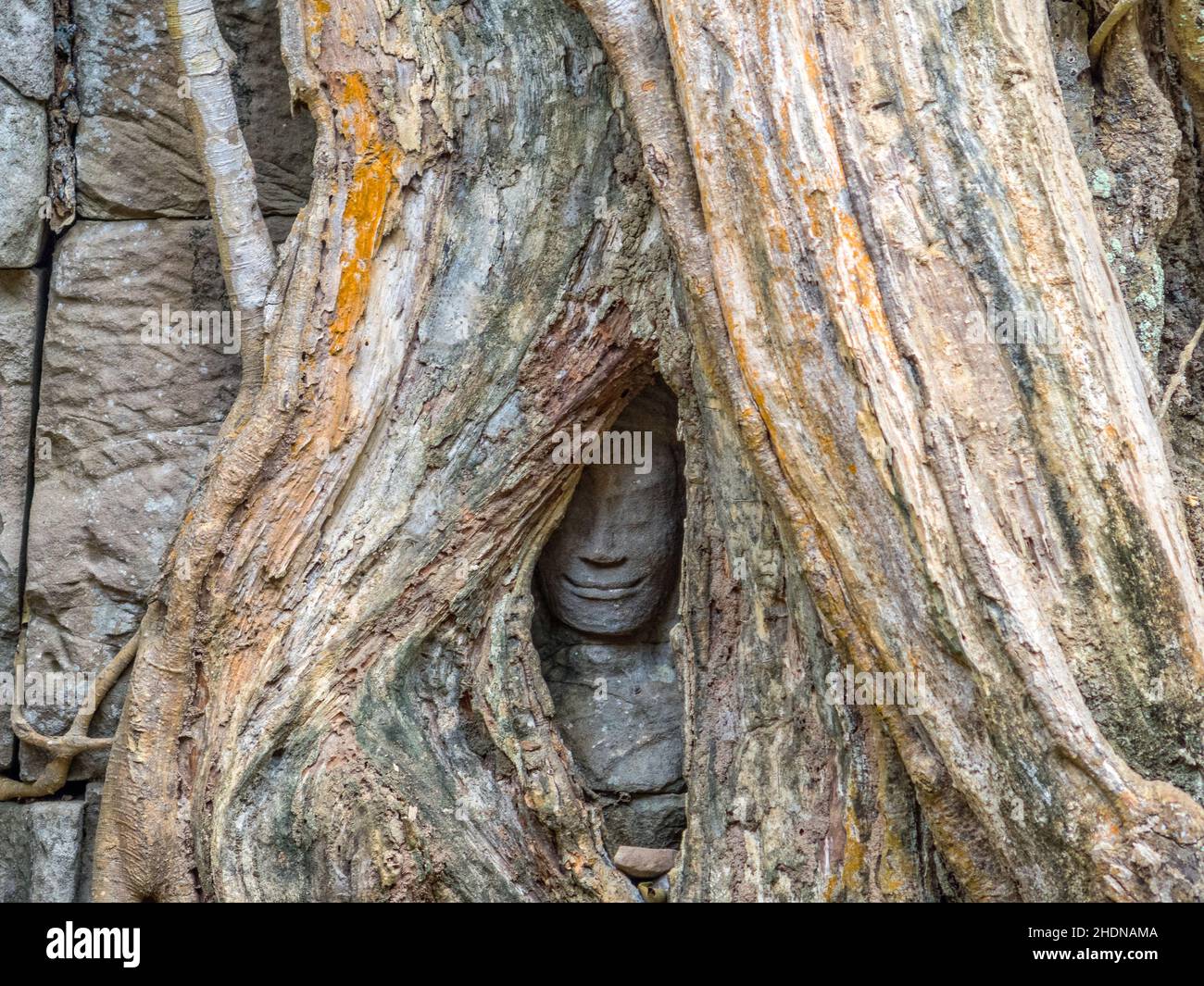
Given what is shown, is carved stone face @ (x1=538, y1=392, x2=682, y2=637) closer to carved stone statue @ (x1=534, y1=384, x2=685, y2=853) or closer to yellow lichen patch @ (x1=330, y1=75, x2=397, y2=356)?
carved stone statue @ (x1=534, y1=384, x2=685, y2=853)

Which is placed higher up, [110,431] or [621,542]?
[110,431]

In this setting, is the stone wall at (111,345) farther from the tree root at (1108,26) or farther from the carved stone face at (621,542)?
the tree root at (1108,26)

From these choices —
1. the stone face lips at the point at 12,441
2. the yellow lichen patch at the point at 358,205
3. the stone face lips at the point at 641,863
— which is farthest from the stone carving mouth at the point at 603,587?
the stone face lips at the point at 12,441

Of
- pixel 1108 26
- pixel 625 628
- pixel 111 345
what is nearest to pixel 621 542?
pixel 625 628

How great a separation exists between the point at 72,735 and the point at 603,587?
1.38 m

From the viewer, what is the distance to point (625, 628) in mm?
2721

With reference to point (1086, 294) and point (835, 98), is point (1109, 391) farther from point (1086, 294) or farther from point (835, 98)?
point (835, 98)

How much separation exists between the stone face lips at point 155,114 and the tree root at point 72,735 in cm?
111

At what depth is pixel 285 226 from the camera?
2891mm

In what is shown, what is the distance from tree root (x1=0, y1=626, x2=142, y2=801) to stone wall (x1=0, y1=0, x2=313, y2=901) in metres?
0.04

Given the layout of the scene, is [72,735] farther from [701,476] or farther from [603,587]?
[701,476]

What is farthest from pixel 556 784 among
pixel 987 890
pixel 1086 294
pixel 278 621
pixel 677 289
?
pixel 1086 294

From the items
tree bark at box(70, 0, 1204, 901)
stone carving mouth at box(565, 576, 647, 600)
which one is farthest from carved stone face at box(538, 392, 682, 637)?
tree bark at box(70, 0, 1204, 901)

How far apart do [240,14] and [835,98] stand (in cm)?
164
